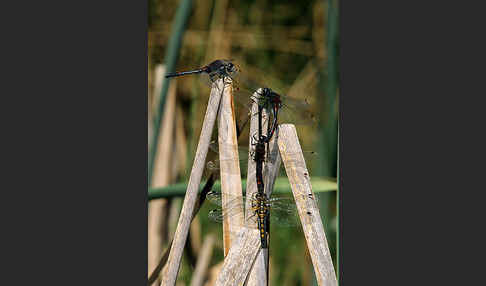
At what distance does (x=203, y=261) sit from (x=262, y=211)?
657mm

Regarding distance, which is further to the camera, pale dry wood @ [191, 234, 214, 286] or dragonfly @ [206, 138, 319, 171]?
pale dry wood @ [191, 234, 214, 286]

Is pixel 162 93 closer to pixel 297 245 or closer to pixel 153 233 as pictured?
pixel 153 233

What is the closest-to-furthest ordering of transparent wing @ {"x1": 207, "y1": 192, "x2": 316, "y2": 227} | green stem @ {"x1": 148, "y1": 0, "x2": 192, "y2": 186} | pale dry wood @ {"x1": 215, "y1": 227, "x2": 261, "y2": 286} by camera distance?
pale dry wood @ {"x1": 215, "y1": 227, "x2": 261, "y2": 286}, transparent wing @ {"x1": 207, "y1": 192, "x2": 316, "y2": 227}, green stem @ {"x1": 148, "y1": 0, "x2": 192, "y2": 186}

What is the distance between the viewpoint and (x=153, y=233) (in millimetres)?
4484

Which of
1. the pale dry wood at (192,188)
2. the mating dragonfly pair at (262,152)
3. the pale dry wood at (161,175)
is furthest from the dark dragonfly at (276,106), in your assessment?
the pale dry wood at (161,175)

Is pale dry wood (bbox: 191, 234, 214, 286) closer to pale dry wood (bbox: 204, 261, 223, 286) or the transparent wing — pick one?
pale dry wood (bbox: 204, 261, 223, 286)

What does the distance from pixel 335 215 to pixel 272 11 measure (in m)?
1.43

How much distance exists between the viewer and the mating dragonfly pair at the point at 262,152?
4.10 meters

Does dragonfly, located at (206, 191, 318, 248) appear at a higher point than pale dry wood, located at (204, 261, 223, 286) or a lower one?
higher

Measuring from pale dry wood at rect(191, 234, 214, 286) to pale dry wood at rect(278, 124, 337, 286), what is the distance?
2.35 ft

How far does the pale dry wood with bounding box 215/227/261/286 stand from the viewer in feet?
13.3

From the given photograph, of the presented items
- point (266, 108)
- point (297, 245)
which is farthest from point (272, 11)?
point (297, 245)

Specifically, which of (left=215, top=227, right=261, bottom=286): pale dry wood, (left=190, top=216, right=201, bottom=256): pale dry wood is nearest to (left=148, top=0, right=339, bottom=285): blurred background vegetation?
(left=190, top=216, right=201, bottom=256): pale dry wood

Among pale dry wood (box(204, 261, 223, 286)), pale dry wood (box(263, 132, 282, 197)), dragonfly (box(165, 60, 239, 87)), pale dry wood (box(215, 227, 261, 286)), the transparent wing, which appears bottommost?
pale dry wood (box(204, 261, 223, 286))
